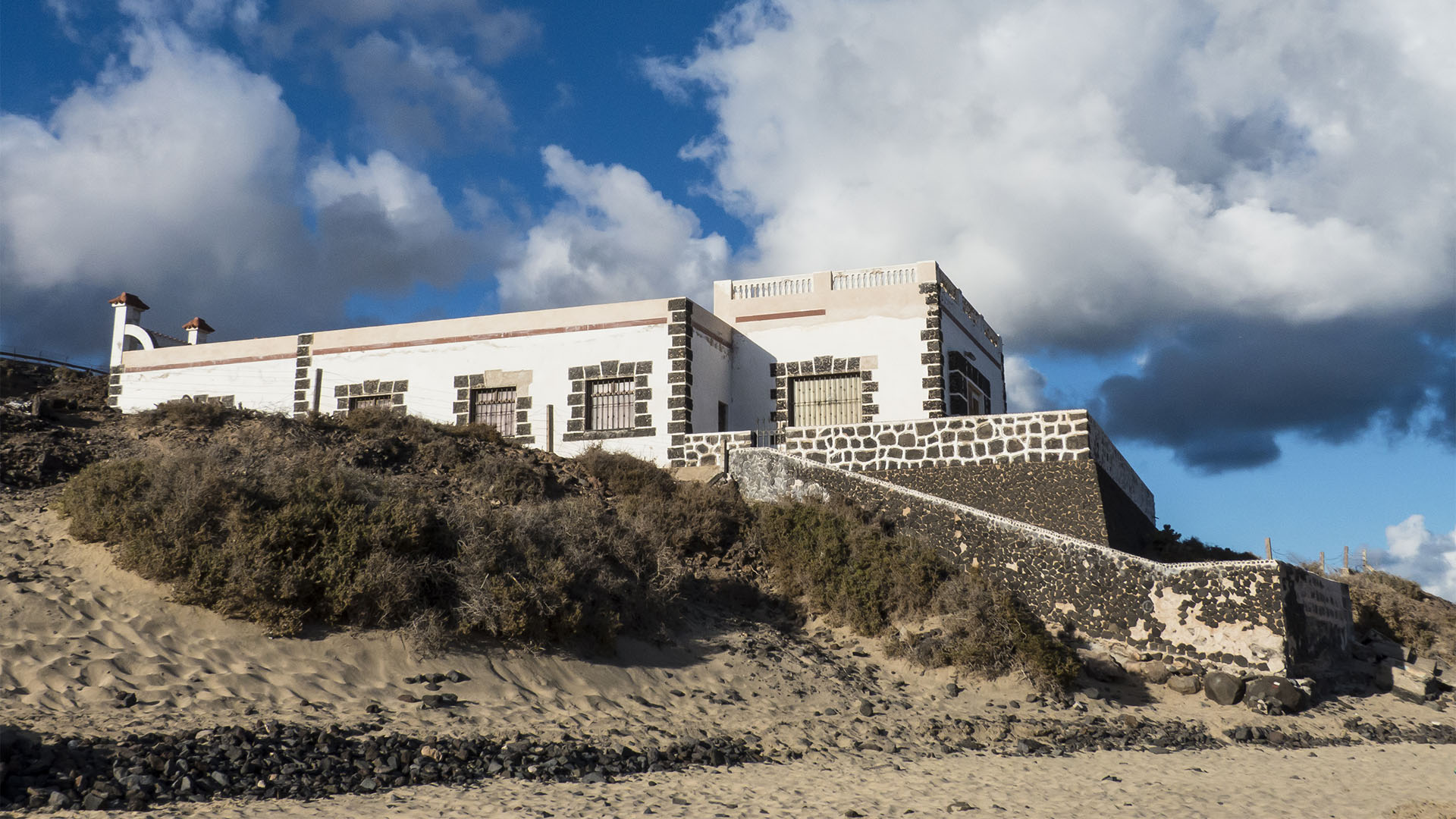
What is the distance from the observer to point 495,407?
22625 millimetres

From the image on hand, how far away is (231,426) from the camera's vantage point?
17.1 meters

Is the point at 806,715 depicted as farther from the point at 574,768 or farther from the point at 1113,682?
the point at 1113,682

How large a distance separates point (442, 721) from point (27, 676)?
12.4ft

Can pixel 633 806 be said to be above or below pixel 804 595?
below

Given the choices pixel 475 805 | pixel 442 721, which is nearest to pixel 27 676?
pixel 442 721

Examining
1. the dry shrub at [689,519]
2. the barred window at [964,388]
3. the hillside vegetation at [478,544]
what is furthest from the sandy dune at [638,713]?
the barred window at [964,388]

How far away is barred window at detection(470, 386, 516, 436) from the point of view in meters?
22.5

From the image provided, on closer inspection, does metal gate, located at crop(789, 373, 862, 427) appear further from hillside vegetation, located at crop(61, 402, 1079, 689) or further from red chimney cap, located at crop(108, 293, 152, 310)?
red chimney cap, located at crop(108, 293, 152, 310)

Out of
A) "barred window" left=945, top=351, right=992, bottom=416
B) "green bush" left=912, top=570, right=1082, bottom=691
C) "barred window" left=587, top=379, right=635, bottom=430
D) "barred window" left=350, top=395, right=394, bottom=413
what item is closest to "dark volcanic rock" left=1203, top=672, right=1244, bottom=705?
"green bush" left=912, top=570, right=1082, bottom=691

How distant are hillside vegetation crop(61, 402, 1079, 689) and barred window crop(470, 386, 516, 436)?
8.88ft

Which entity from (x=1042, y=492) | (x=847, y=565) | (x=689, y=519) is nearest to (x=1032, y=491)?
(x=1042, y=492)

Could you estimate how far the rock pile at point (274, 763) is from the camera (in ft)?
24.5

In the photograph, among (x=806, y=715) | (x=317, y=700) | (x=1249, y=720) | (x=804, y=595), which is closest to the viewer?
(x=317, y=700)

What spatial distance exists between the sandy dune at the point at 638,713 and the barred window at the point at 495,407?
10.2m
